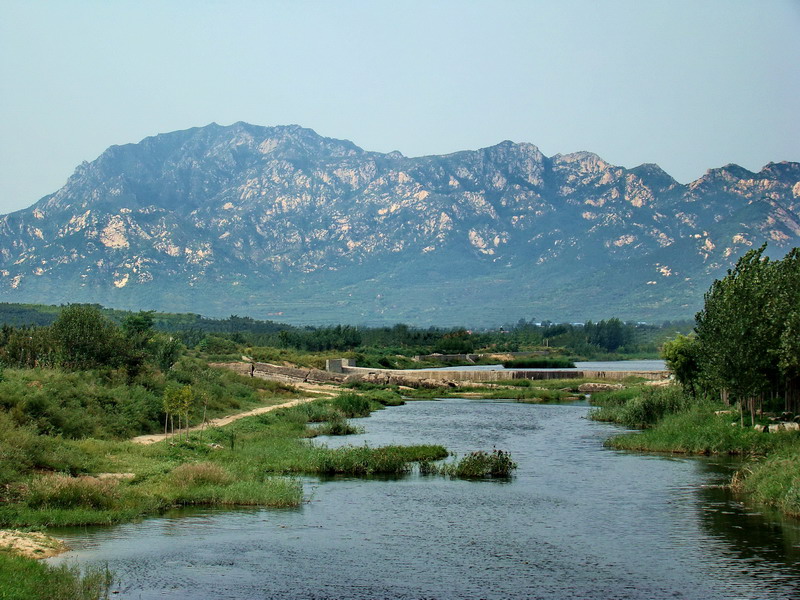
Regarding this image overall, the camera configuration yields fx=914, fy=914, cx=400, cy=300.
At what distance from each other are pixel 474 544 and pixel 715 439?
19.1 metres

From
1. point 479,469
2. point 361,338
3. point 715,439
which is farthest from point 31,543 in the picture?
point 361,338

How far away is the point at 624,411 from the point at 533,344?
116 metres

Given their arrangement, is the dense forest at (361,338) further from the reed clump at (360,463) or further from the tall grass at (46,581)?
the tall grass at (46,581)

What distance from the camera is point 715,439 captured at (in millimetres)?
38531

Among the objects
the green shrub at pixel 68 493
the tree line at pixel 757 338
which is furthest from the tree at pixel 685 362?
the green shrub at pixel 68 493

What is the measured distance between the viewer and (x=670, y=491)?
99.3 ft

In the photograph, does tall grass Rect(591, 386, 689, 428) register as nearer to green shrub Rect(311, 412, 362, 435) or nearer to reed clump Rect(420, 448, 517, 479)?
green shrub Rect(311, 412, 362, 435)

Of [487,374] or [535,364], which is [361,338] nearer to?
[535,364]

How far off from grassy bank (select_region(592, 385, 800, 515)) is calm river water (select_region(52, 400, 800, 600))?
101 centimetres

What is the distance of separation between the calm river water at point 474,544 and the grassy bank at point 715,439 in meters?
1.01

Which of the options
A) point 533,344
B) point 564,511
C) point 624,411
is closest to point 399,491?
point 564,511

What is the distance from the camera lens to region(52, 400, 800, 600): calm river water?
19359 millimetres

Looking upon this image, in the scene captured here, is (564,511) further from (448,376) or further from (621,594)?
(448,376)

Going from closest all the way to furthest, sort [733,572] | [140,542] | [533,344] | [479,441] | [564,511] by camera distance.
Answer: [733,572], [140,542], [564,511], [479,441], [533,344]
